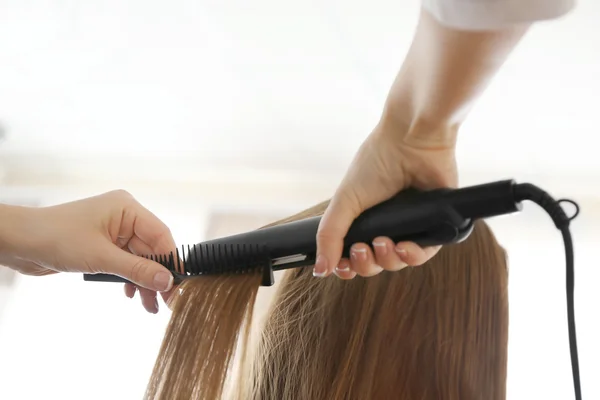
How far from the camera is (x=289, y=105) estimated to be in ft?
4.87

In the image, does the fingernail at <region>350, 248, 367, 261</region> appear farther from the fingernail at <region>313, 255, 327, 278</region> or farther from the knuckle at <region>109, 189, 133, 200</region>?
the knuckle at <region>109, 189, 133, 200</region>

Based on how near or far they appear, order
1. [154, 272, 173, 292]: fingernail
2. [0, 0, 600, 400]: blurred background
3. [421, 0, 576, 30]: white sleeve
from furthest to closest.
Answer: [0, 0, 600, 400]: blurred background
[154, 272, 173, 292]: fingernail
[421, 0, 576, 30]: white sleeve

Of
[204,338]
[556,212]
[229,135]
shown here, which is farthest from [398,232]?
[229,135]

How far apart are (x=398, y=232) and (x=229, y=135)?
49.2 inches

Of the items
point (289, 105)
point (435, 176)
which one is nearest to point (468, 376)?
point (435, 176)

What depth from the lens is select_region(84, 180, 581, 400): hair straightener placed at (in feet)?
1.32

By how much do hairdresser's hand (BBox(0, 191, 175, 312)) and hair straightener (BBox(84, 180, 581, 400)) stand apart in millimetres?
25

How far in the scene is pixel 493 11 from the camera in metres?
0.35

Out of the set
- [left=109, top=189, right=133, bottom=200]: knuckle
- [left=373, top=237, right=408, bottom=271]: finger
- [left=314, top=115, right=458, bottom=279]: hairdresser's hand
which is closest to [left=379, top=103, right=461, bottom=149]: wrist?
[left=314, top=115, right=458, bottom=279]: hairdresser's hand

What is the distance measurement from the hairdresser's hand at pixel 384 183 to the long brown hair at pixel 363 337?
10 centimetres

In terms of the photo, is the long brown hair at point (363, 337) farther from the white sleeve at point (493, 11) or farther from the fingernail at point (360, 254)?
the white sleeve at point (493, 11)

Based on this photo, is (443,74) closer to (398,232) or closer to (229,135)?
(398,232)

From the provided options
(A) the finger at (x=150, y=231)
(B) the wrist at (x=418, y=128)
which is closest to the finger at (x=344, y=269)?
(B) the wrist at (x=418, y=128)

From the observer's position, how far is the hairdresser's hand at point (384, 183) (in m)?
0.47
